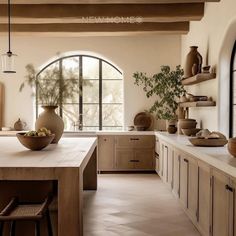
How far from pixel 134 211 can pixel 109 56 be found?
3.91 metres

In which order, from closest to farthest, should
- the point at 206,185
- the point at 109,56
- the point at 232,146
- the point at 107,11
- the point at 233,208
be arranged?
the point at 233,208, the point at 232,146, the point at 206,185, the point at 107,11, the point at 109,56

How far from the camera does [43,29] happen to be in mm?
6551

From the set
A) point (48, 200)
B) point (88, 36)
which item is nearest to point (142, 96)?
point (88, 36)

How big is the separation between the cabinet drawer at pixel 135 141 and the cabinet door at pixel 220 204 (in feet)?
13.0

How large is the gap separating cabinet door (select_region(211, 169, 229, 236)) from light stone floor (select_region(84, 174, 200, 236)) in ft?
2.71

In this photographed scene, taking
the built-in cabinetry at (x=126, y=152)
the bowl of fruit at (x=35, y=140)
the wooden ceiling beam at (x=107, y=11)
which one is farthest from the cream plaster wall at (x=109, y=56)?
the bowl of fruit at (x=35, y=140)

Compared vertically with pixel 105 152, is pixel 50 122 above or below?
above

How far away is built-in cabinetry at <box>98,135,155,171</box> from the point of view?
6.84 metres

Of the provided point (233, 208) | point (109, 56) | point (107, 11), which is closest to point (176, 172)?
point (233, 208)

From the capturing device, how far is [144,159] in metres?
6.86

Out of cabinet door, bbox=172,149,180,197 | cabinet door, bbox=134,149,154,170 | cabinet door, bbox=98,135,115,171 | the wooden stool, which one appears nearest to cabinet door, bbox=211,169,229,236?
the wooden stool

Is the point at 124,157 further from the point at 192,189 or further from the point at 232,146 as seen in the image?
the point at 232,146

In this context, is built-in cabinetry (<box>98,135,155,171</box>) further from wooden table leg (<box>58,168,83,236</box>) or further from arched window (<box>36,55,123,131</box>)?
wooden table leg (<box>58,168,83,236</box>)

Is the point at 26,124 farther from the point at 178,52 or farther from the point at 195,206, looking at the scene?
the point at 195,206
